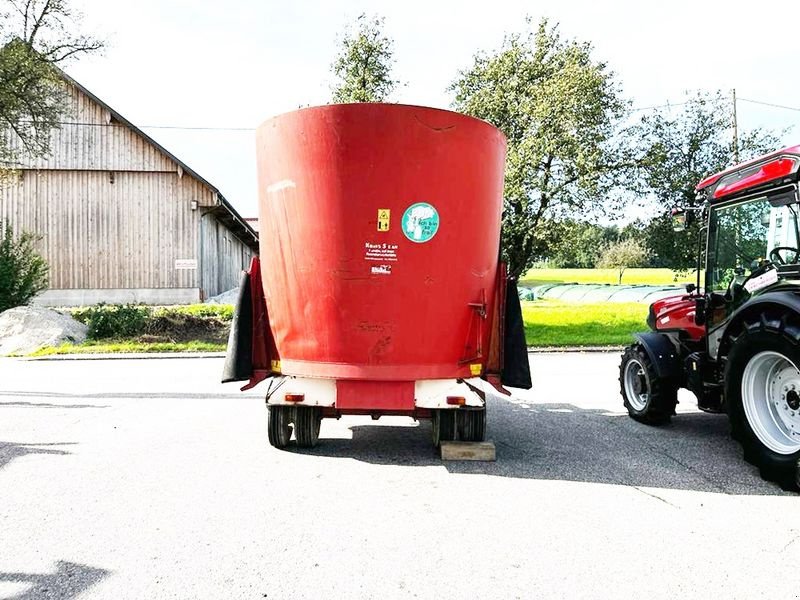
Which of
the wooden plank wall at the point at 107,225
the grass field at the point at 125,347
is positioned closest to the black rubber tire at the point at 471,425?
the grass field at the point at 125,347

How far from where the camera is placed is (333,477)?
4.98m

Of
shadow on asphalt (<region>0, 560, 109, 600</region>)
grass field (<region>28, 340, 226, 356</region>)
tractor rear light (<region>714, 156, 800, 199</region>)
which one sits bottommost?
grass field (<region>28, 340, 226, 356</region>)

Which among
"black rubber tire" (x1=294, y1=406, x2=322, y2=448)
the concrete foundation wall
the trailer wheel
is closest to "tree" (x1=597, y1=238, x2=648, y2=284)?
the concrete foundation wall

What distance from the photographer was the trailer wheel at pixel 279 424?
5.71m

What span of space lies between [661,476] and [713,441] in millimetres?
1587

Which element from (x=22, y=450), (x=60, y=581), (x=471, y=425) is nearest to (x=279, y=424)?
(x=471, y=425)

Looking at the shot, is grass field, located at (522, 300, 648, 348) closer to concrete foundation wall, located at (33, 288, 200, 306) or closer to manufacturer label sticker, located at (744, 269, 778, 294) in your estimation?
manufacturer label sticker, located at (744, 269, 778, 294)

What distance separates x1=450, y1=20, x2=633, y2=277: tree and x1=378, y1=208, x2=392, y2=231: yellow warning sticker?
14.7 meters

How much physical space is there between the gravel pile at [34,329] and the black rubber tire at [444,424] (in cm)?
1423

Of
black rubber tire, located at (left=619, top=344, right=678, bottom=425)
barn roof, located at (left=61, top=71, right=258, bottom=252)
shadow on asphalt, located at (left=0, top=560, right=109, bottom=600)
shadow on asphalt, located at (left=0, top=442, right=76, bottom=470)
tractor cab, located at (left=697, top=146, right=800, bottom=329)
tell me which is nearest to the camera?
shadow on asphalt, located at (left=0, top=560, right=109, bottom=600)

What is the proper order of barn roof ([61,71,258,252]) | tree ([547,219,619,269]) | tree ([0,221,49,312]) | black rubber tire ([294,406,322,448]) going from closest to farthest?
1. black rubber tire ([294,406,322,448])
2. tree ([0,221,49,312])
3. tree ([547,219,619,269])
4. barn roof ([61,71,258,252])

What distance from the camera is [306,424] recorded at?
5.72 meters

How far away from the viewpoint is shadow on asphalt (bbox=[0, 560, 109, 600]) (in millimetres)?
2963

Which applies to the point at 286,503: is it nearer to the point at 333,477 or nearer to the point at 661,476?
the point at 333,477
